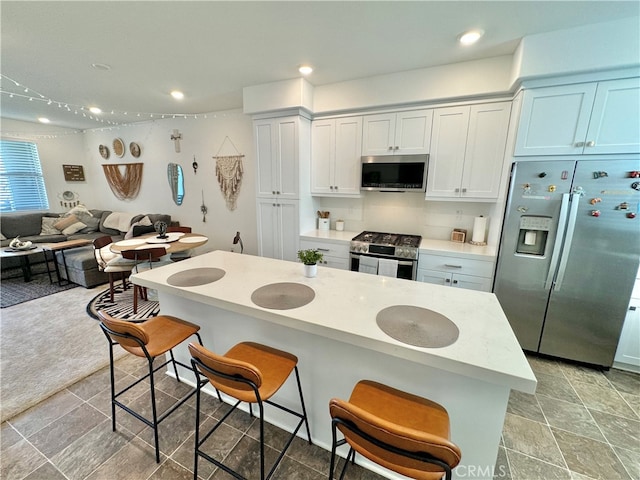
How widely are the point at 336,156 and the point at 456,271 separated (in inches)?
76.4

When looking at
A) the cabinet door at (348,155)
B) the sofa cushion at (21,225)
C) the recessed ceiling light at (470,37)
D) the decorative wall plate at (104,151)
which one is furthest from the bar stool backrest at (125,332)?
the decorative wall plate at (104,151)

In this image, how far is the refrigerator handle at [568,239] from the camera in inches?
82.7

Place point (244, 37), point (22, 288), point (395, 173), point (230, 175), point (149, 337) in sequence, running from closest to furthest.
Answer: point (149, 337) < point (244, 37) < point (395, 173) < point (22, 288) < point (230, 175)

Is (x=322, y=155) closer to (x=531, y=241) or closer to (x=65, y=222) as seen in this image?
(x=531, y=241)

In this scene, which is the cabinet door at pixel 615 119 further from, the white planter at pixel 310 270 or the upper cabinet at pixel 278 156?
the upper cabinet at pixel 278 156

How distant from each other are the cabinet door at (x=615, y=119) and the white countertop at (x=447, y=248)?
1143 mm

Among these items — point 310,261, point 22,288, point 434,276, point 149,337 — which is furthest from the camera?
point 22,288

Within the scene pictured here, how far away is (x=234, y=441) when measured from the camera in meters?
1.60

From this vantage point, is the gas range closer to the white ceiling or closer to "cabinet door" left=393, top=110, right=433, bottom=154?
"cabinet door" left=393, top=110, right=433, bottom=154

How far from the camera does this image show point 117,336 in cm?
141

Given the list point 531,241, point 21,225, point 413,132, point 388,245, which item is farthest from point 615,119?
point 21,225

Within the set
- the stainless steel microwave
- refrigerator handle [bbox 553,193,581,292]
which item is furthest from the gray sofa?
refrigerator handle [bbox 553,193,581,292]

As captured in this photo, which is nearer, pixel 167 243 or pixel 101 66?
pixel 101 66

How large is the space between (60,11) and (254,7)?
142cm
